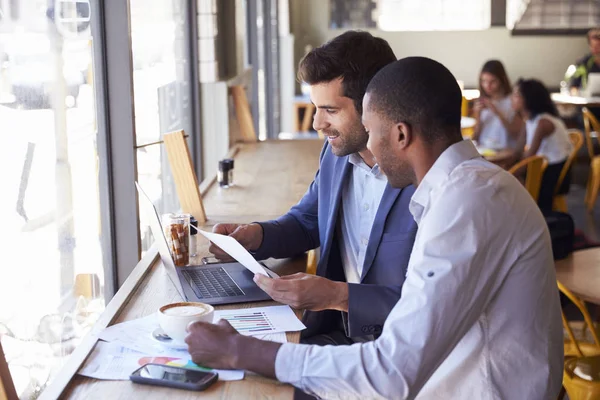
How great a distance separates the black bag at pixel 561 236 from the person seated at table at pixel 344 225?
1124 millimetres

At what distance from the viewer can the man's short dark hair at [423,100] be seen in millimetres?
1514

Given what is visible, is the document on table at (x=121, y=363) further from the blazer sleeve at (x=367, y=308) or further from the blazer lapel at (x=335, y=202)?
the blazer lapel at (x=335, y=202)

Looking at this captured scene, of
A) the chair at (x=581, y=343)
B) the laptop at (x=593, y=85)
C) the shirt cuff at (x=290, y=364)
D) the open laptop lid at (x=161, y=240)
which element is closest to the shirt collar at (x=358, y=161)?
the open laptop lid at (x=161, y=240)

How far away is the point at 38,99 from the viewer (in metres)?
2.07

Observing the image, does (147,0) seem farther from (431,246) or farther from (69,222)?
(431,246)

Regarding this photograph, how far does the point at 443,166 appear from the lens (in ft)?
4.97

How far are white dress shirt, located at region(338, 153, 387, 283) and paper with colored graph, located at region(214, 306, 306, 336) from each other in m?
0.38

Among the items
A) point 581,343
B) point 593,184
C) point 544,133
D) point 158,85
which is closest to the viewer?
point 581,343

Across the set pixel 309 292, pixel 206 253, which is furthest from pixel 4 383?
pixel 206 253

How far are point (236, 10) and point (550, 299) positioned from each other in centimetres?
367

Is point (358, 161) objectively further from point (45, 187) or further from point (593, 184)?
point (593, 184)

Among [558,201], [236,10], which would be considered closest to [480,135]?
[558,201]

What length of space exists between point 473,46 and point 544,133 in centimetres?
456

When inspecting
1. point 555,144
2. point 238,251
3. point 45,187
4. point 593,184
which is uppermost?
point 45,187
